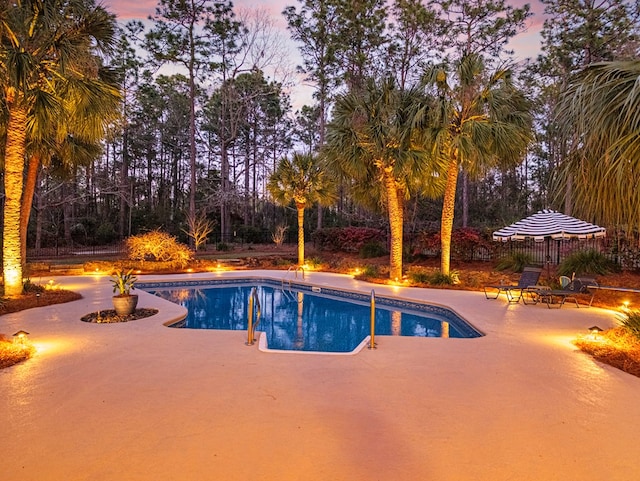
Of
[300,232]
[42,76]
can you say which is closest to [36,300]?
[42,76]

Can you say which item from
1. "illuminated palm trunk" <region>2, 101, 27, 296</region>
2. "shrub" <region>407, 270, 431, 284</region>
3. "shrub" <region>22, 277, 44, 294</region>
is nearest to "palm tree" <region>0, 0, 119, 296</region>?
"illuminated palm trunk" <region>2, 101, 27, 296</region>

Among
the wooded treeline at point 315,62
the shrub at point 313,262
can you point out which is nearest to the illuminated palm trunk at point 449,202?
the wooded treeline at point 315,62

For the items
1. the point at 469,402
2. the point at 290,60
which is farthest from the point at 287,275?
the point at 290,60

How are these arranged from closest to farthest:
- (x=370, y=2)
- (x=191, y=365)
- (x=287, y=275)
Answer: (x=191, y=365) < (x=287, y=275) < (x=370, y=2)

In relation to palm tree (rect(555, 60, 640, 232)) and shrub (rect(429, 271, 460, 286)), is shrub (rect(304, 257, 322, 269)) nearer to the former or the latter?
shrub (rect(429, 271, 460, 286))

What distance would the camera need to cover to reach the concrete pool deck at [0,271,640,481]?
257 cm

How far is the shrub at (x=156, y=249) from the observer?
51.2 feet

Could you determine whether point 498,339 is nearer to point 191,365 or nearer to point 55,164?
point 191,365

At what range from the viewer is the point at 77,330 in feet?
20.9

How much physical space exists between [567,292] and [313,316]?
5.44 m

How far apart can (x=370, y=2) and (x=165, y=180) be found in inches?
952

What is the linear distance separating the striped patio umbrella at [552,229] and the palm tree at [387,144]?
2.93 metres

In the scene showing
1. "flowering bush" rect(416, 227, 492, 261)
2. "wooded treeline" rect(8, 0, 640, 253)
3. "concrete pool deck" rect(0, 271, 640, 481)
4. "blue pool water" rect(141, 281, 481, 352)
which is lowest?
"blue pool water" rect(141, 281, 481, 352)

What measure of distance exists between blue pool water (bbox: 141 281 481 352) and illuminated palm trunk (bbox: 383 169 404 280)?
2084mm
